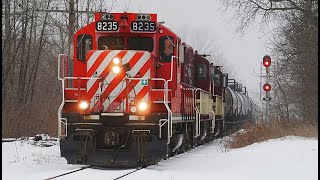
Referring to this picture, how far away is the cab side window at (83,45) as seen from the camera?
11.6 metres

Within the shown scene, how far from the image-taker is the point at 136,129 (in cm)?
1044

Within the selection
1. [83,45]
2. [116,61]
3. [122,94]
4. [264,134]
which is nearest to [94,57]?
[116,61]

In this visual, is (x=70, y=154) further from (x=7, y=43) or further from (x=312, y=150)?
(x=7, y=43)

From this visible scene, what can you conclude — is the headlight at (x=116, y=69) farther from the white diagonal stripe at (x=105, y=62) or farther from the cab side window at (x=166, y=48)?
the cab side window at (x=166, y=48)

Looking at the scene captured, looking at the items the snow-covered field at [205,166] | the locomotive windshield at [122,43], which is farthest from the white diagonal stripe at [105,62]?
the snow-covered field at [205,166]

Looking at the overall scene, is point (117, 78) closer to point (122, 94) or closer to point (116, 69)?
point (116, 69)

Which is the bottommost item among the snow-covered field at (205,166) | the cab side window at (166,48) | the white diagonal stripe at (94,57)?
the snow-covered field at (205,166)

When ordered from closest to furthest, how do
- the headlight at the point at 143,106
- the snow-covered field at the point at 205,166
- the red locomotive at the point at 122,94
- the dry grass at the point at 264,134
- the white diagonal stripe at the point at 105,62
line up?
the snow-covered field at the point at 205,166, the red locomotive at the point at 122,94, the headlight at the point at 143,106, the white diagonal stripe at the point at 105,62, the dry grass at the point at 264,134

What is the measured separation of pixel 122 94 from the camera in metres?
10.7

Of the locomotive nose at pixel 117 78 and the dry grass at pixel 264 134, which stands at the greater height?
the locomotive nose at pixel 117 78

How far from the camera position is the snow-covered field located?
8.98 metres

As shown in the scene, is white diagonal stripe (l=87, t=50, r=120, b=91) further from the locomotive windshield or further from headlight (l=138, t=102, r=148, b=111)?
headlight (l=138, t=102, r=148, b=111)

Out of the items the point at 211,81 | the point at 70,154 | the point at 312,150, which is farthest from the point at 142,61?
the point at 211,81

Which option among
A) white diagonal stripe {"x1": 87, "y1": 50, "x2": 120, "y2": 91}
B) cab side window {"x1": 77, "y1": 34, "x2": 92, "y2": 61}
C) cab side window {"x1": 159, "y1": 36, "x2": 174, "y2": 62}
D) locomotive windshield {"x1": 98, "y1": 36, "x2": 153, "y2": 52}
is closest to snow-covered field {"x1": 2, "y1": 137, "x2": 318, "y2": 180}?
white diagonal stripe {"x1": 87, "y1": 50, "x2": 120, "y2": 91}
